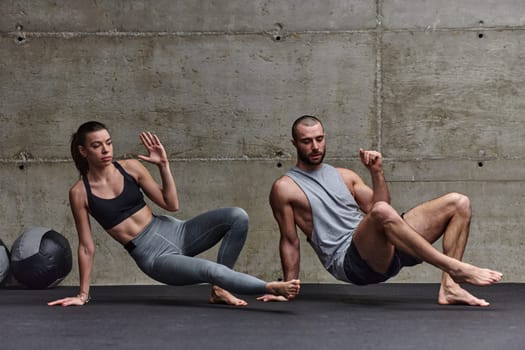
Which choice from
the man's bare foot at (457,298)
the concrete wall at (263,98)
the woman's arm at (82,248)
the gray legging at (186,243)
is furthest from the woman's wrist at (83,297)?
the man's bare foot at (457,298)

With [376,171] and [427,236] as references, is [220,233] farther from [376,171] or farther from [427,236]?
[427,236]

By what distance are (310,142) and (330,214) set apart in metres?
0.43

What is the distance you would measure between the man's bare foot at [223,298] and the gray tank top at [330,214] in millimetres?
550

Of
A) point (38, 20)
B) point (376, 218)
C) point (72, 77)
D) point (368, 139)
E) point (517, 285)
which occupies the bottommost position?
point (517, 285)

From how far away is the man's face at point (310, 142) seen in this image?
537 centimetres

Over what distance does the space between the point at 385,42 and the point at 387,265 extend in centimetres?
251

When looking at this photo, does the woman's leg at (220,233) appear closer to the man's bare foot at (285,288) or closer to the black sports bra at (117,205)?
the black sports bra at (117,205)

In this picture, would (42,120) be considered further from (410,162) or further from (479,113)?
(479,113)

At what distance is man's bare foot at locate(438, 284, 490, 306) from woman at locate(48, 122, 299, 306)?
1.14 m

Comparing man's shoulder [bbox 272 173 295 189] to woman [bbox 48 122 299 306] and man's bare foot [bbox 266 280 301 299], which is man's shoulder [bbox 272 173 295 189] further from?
man's bare foot [bbox 266 280 301 299]

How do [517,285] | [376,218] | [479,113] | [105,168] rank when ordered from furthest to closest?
[479,113], [517,285], [105,168], [376,218]

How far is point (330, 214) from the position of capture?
5438 mm

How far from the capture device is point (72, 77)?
7164mm

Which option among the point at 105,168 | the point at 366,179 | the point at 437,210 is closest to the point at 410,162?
the point at 366,179
